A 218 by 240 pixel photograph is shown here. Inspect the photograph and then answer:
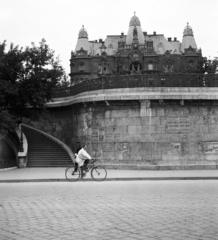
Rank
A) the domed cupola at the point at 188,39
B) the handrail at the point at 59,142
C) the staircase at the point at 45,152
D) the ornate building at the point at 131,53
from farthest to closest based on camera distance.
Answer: the domed cupola at the point at 188,39, the ornate building at the point at 131,53, the handrail at the point at 59,142, the staircase at the point at 45,152

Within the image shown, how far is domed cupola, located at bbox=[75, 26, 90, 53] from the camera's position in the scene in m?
115

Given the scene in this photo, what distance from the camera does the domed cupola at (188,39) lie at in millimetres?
113688

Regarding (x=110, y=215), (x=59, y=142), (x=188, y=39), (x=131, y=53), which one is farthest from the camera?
(x=188, y=39)

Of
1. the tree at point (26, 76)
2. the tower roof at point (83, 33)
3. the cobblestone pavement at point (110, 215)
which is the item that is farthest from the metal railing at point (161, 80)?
the tower roof at point (83, 33)

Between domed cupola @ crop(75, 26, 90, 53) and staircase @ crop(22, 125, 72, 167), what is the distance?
81662 millimetres

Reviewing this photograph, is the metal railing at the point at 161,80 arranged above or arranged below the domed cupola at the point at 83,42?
below

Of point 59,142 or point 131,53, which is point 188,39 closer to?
point 131,53

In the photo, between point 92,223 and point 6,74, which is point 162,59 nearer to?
point 6,74

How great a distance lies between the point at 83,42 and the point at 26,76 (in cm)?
8788

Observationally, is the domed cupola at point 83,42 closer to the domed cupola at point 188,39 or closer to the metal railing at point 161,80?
the domed cupola at point 188,39

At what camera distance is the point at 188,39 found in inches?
4503

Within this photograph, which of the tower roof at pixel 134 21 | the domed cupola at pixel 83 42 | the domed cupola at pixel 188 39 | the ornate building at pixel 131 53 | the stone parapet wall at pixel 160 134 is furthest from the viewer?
the domed cupola at pixel 83 42

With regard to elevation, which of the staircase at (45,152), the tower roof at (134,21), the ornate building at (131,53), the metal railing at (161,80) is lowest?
the staircase at (45,152)

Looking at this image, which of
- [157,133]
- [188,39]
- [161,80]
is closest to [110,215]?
[157,133]
